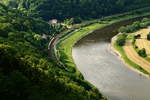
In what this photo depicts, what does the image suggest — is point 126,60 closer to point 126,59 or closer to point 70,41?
point 126,59

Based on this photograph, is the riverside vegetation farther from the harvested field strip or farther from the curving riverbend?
the curving riverbend

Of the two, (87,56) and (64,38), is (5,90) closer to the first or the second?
(87,56)

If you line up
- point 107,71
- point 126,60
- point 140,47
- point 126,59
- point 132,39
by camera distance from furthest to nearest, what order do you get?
point 132,39 < point 140,47 < point 126,59 < point 126,60 < point 107,71

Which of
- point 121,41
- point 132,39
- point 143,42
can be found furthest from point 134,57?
point 132,39

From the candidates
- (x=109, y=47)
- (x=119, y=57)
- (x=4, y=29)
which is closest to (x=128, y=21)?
(x=109, y=47)

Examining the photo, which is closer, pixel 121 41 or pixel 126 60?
pixel 126 60

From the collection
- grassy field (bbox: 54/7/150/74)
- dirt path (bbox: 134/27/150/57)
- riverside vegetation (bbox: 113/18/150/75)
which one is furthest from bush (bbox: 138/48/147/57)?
grassy field (bbox: 54/7/150/74)

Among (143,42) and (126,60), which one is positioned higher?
(143,42)
